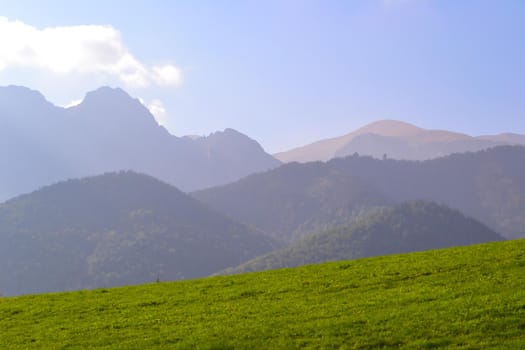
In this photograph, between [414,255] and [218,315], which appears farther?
[414,255]

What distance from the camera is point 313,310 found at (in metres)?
26.4

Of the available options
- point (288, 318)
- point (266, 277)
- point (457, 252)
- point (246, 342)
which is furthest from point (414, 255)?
point (246, 342)

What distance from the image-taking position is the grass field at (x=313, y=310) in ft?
70.9

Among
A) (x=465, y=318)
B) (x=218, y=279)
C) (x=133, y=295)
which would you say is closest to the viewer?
(x=465, y=318)

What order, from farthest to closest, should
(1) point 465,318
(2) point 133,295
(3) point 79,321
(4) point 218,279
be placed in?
1. (4) point 218,279
2. (2) point 133,295
3. (3) point 79,321
4. (1) point 465,318

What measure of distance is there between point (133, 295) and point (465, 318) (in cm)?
2179

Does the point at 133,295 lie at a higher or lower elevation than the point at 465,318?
higher

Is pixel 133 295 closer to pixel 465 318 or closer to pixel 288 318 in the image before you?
pixel 288 318

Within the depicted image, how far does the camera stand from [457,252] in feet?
122

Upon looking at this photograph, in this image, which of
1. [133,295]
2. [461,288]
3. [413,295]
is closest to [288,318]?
[413,295]

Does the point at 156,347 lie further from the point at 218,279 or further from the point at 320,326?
the point at 218,279

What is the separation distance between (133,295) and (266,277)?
27.9ft

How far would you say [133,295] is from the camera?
121ft

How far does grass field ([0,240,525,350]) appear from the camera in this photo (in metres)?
21.6
